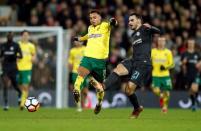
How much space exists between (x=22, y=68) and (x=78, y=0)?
659 cm

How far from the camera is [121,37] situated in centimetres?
2675

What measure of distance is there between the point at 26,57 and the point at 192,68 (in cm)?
507

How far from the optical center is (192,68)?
2320 centimetres

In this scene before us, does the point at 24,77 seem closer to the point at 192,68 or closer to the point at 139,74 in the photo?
the point at 192,68

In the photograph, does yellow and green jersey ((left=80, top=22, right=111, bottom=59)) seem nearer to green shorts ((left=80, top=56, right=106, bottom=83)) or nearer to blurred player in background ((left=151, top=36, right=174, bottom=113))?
green shorts ((left=80, top=56, right=106, bottom=83))

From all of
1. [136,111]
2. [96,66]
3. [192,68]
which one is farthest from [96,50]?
[192,68]

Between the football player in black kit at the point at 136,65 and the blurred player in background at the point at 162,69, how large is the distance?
5508mm

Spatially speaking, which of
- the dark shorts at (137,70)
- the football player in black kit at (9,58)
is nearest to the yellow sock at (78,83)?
the dark shorts at (137,70)

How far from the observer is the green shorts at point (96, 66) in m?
17.0

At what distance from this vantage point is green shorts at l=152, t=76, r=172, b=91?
21.8 metres

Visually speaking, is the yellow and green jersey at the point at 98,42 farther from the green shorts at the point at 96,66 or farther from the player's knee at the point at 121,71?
the player's knee at the point at 121,71

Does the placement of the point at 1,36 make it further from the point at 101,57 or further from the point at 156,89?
the point at 101,57

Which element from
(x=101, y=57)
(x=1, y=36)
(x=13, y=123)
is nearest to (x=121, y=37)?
(x=1, y=36)

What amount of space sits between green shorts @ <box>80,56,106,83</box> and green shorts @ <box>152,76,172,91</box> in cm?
493
